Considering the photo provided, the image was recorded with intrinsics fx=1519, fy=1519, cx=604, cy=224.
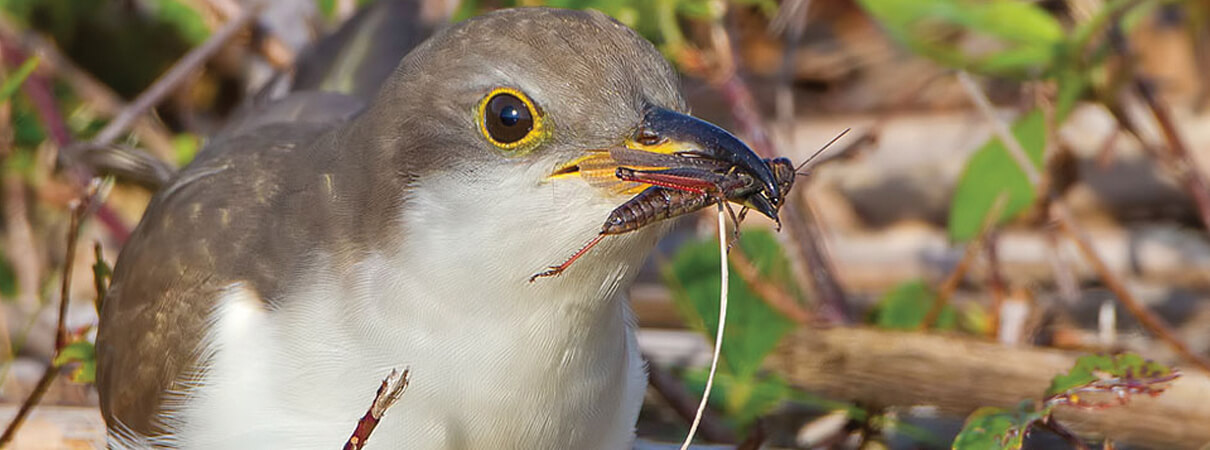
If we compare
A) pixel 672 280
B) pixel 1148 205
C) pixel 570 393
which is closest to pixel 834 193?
pixel 1148 205

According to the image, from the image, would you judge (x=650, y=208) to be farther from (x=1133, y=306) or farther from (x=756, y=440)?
(x=1133, y=306)

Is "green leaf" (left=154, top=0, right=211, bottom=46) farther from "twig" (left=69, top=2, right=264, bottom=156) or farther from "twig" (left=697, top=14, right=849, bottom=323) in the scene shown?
"twig" (left=697, top=14, right=849, bottom=323)

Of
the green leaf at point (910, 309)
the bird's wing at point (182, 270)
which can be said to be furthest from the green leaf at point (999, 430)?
the bird's wing at point (182, 270)

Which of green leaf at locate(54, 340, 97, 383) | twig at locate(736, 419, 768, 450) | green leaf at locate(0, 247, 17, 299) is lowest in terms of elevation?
twig at locate(736, 419, 768, 450)

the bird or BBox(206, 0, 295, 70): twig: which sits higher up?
BBox(206, 0, 295, 70): twig

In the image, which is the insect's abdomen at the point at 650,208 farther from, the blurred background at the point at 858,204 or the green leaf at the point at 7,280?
the green leaf at the point at 7,280

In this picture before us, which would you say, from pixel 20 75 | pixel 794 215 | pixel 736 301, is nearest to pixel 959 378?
pixel 736 301

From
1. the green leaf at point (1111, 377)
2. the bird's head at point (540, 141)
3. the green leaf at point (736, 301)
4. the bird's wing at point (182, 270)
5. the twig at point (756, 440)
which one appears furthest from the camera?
the green leaf at point (736, 301)

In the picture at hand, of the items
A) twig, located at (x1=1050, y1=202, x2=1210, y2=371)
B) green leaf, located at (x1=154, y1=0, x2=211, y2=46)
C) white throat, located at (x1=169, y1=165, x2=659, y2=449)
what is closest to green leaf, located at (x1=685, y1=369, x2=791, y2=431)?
twig, located at (x1=1050, y1=202, x2=1210, y2=371)
